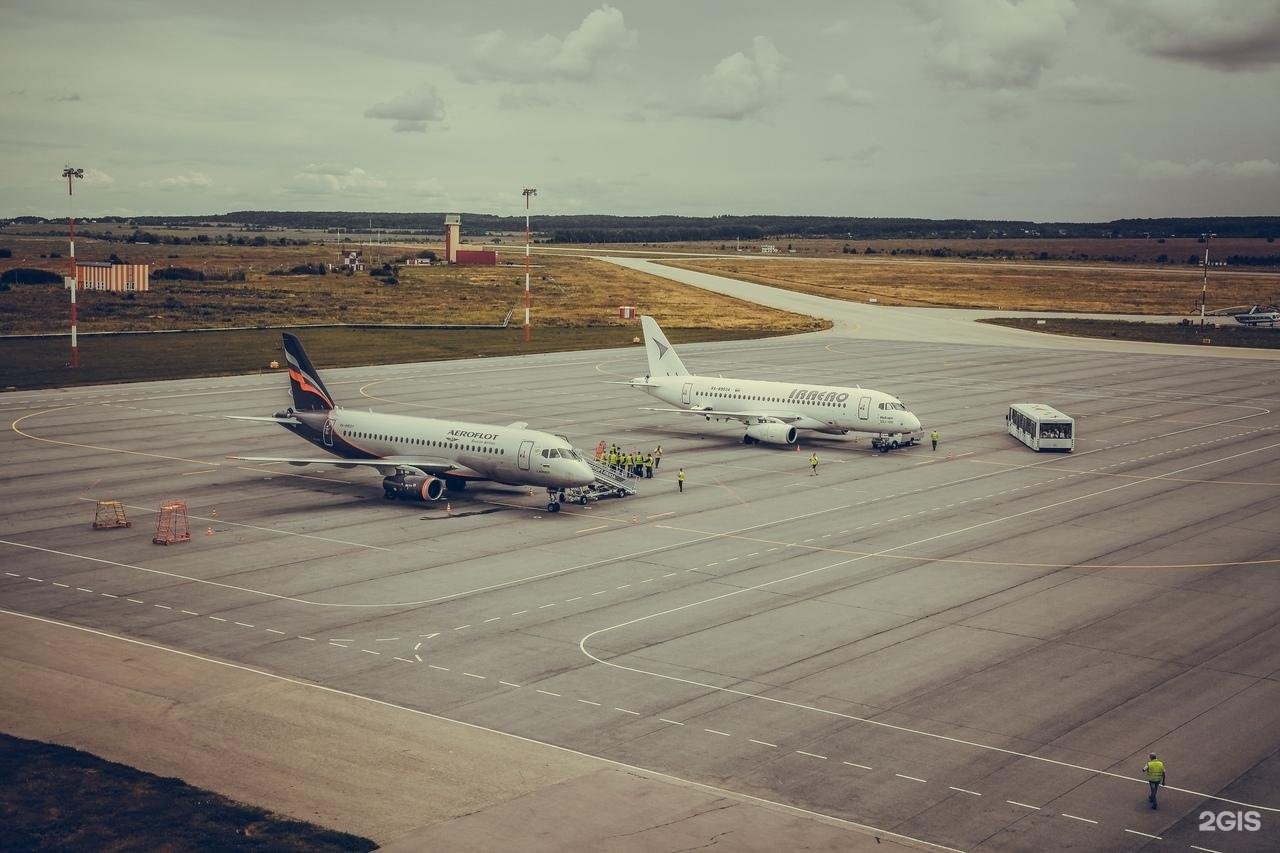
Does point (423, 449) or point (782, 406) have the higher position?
point (782, 406)

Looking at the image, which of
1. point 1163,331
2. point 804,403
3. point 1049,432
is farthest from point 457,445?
point 1163,331

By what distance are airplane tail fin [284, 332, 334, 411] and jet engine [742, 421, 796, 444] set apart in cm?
2870

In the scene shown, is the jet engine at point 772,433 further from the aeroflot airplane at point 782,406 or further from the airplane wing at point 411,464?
the airplane wing at point 411,464

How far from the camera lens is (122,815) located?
2911 cm

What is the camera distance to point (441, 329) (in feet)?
527

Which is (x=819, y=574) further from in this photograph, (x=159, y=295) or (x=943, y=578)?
(x=159, y=295)

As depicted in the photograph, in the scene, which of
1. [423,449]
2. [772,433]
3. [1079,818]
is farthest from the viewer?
[772,433]

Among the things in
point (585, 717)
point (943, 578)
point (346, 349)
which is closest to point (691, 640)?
point (585, 717)

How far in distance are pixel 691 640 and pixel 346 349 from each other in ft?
331

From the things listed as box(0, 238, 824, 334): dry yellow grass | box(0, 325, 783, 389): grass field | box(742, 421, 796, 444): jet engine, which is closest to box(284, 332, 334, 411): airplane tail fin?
box(742, 421, 796, 444): jet engine

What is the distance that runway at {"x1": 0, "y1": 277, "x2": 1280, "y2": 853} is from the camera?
107 ft

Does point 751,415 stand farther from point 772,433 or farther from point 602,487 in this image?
point 602,487

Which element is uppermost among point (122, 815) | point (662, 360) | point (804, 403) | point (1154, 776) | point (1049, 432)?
point (662, 360)

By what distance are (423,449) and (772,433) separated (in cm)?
2635
